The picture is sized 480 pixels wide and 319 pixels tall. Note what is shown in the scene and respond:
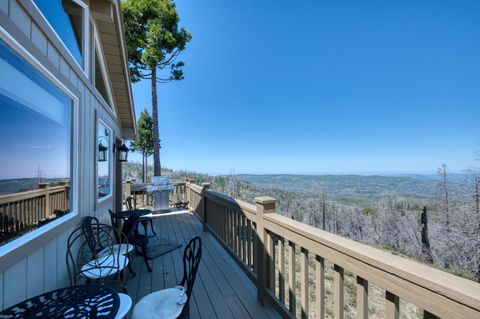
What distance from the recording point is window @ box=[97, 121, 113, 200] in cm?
370

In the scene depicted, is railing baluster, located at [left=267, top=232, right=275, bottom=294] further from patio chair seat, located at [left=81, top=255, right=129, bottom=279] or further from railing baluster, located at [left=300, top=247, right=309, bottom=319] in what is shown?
patio chair seat, located at [left=81, top=255, right=129, bottom=279]

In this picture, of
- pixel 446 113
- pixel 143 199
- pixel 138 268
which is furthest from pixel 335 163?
pixel 138 268

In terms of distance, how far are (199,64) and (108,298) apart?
12.2 metres

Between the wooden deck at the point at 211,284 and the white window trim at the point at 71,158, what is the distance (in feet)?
4.17

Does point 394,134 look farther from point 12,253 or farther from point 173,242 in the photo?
point 12,253

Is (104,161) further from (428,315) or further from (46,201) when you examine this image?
(428,315)

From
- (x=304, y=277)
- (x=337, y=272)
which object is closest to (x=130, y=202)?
(x=304, y=277)

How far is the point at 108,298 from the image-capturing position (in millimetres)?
1333

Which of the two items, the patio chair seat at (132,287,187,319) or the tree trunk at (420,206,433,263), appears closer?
the patio chair seat at (132,287,187,319)

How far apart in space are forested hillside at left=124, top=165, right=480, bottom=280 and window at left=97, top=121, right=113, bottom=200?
17.0ft

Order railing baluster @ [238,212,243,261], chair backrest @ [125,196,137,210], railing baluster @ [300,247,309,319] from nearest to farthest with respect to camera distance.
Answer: railing baluster @ [300,247,309,319], railing baluster @ [238,212,243,261], chair backrest @ [125,196,137,210]

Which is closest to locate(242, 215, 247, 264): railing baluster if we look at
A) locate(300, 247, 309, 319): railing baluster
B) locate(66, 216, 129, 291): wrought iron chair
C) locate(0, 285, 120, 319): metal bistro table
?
locate(300, 247, 309, 319): railing baluster

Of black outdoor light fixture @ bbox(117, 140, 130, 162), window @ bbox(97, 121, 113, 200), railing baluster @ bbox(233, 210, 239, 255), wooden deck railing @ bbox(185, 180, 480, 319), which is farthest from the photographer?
black outdoor light fixture @ bbox(117, 140, 130, 162)

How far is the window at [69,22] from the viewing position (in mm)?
2119
